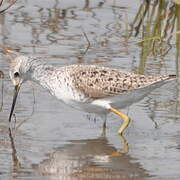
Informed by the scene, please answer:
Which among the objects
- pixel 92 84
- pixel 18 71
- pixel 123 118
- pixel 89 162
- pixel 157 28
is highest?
pixel 157 28

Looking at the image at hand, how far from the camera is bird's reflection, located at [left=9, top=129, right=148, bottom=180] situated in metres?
7.87

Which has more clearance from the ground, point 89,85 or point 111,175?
point 89,85

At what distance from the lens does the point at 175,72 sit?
1122 cm

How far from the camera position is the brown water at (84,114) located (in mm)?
8086

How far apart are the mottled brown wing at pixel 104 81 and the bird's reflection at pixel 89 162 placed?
650 millimetres

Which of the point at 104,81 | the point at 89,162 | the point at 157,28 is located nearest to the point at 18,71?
the point at 104,81

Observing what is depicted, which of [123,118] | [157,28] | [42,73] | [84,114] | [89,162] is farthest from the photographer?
[157,28]

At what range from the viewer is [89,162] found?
8281 millimetres

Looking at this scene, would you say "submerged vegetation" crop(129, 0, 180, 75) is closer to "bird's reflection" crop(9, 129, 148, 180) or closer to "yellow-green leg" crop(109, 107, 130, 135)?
"yellow-green leg" crop(109, 107, 130, 135)

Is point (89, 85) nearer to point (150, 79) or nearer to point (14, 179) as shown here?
point (150, 79)

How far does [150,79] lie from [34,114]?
146 cm

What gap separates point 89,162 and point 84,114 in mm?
1740

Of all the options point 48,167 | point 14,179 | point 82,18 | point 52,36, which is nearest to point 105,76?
point 48,167

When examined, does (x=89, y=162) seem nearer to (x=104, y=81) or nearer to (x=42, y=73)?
(x=104, y=81)
